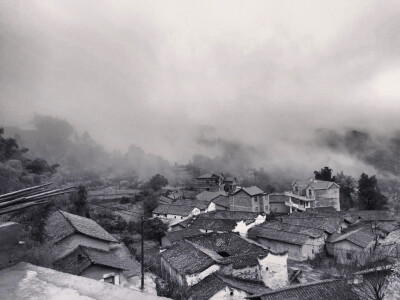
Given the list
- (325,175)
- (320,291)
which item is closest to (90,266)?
(320,291)

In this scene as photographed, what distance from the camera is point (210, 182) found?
5694 cm

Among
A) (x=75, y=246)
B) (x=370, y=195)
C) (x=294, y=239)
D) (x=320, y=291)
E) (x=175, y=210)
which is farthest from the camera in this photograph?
(x=370, y=195)

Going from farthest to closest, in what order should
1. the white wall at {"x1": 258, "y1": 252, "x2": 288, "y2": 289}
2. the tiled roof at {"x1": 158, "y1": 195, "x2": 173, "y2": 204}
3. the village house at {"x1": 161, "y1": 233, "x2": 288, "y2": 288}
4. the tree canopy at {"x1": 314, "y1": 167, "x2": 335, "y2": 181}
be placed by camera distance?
the tree canopy at {"x1": 314, "y1": 167, "x2": 335, "y2": 181}
the tiled roof at {"x1": 158, "y1": 195, "x2": 173, "y2": 204}
the white wall at {"x1": 258, "y1": 252, "x2": 288, "y2": 289}
the village house at {"x1": 161, "y1": 233, "x2": 288, "y2": 288}

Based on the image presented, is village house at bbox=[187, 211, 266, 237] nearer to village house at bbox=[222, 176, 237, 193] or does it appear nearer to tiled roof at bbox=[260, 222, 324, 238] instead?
tiled roof at bbox=[260, 222, 324, 238]

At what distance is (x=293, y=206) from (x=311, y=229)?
15881 millimetres

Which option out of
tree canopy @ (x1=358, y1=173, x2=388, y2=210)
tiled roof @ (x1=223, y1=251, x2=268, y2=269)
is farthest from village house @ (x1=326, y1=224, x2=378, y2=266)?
tree canopy @ (x1=358, y1=173, x2=388, y2=210)

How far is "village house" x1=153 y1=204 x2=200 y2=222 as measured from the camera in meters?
36.0

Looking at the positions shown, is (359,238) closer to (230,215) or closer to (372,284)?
(372,284)

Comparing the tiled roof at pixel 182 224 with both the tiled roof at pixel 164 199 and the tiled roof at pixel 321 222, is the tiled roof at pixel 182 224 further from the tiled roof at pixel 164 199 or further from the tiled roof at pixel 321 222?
the tiled roof at pixel 164 199

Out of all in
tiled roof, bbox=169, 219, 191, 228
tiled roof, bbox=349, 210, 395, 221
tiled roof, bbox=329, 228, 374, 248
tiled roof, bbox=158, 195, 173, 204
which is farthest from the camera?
tiled roof, bbox=158, 195, 173, 204

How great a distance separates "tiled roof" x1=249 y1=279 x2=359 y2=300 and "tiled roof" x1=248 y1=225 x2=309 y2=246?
34.0 ft

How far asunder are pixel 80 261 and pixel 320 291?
11544 millimetres

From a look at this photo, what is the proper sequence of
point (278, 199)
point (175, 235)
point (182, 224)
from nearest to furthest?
point (175, 235)
point (182, 224)
point (278, 199)

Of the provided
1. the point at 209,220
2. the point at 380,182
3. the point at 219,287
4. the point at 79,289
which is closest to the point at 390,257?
the point at 219,287
